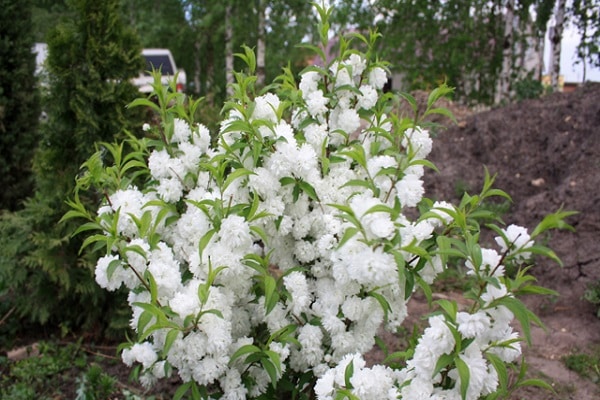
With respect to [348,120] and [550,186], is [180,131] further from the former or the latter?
[550,186]

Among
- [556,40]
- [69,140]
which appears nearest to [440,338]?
[69,140]

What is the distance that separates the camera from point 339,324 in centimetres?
175

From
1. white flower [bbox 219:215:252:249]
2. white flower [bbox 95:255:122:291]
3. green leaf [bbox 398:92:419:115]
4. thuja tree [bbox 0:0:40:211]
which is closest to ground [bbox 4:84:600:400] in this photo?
white flower [bbox 95:255:122:291]

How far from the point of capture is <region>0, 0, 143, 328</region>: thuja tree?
332 centimetres

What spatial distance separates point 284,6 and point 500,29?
16.5 ft

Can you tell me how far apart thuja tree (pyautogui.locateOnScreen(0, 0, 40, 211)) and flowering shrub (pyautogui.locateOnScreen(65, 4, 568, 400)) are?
3.88 meters

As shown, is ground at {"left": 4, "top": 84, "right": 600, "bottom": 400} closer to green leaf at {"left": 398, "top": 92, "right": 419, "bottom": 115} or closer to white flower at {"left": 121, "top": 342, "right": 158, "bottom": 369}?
white flower at {"left": 121, "top": 342, "right": 158, "bottom": 369}

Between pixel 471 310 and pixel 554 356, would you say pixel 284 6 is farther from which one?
pixel 471 310

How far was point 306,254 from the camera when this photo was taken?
190cm

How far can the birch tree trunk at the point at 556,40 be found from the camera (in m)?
10.2

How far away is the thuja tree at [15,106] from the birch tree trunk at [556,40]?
9.13m

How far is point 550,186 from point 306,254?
4481mm

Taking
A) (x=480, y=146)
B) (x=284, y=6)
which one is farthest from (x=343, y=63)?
(x=284, y=6)

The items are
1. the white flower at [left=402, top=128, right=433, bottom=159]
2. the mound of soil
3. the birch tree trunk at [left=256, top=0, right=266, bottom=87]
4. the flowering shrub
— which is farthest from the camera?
the birch tree trunk at [left=256, top=0, right=266, bottom=87]
